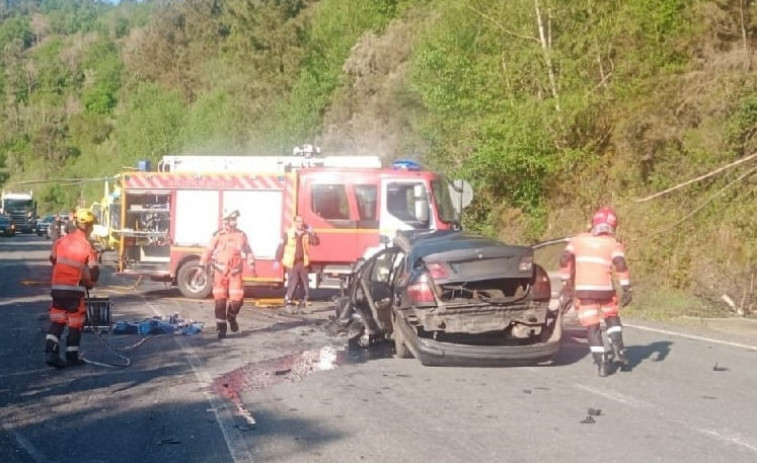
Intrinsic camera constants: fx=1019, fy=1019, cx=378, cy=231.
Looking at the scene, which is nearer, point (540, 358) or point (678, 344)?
point (540, 358)

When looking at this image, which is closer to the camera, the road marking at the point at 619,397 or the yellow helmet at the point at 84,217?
the road marking at the point at 619,397

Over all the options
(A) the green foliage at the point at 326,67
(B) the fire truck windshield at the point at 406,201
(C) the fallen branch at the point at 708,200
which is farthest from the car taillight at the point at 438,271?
(A) the green foliage at the point at 326,67

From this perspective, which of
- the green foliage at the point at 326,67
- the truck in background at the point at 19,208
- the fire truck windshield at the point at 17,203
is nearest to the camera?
the green foliage at the point at 326,67

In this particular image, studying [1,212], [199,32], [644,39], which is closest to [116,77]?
[199,32]

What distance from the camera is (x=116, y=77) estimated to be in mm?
127438

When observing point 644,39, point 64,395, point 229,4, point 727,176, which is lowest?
point 64,395

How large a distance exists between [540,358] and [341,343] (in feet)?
10.7

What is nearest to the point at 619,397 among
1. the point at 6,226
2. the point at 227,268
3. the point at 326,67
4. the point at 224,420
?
the point at 224,420

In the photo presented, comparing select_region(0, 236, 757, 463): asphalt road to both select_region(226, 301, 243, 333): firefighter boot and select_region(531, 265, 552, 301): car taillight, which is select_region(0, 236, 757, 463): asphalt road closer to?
select_region(226, 301, 243, 333): firefighter boot

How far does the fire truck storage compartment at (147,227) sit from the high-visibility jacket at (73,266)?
9.02 meters

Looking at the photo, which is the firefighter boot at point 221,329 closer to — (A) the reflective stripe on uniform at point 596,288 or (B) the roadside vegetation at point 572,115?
(A) the reflective stripe on uniform at point 596,288

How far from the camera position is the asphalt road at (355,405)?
24.3ft

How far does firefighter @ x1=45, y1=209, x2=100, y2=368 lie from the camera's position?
11.4 meters

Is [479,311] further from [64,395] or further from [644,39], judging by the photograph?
[644,39]
